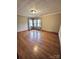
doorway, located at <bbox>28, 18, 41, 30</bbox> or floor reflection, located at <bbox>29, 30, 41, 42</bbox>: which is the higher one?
doorway, located at <bbox>28, 18, 41, 30</bbox>

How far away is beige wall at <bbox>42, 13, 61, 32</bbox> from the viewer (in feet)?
3.47

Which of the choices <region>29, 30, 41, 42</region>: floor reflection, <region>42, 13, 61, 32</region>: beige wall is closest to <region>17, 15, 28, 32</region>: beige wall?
<region>29, 30, 41, 42</region>: floor reflection

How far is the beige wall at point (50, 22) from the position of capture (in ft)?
3.47

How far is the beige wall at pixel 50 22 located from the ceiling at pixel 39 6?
0.19 ft

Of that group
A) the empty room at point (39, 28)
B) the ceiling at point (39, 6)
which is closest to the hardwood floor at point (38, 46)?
the empty room at point (39, 28)

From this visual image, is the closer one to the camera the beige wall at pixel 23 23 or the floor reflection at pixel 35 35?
the beige wall at pixel 23 23

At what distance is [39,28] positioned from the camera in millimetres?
1128

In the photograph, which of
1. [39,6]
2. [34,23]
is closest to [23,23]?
[34,23]

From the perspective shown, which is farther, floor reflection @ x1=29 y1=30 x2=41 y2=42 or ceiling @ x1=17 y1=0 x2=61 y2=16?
floor reflection @ x1=29 y1=30 x2=41 y2=42

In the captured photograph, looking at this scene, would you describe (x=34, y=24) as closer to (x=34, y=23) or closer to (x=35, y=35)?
(x=34, y=23)

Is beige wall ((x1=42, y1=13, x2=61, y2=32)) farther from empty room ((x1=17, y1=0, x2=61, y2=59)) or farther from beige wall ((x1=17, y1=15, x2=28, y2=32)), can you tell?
beige wall ((x1=17, y1=15, x2=28, y2=32))

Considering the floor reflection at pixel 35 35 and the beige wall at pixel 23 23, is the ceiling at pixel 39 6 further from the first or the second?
the floor reflection at pixel 35 35
